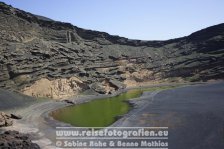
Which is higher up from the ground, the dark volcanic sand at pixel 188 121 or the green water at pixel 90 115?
the dark volcanic sand at pixel 188 121

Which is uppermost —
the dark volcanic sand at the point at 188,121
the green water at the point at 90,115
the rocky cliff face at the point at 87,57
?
the rocky cliff face at the point at 87,57

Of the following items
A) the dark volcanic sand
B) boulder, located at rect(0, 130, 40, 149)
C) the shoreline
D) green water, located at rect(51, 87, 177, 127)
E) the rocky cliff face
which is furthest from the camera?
the rocky cliff face

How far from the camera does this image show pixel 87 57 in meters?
88.7

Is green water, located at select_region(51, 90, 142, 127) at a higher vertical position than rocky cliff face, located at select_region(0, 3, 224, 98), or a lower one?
lower

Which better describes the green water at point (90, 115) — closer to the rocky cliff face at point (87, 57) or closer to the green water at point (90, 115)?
the green water at point (90, 115)

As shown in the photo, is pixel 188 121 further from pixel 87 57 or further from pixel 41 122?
pixel 87 57

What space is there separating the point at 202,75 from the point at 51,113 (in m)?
51.7

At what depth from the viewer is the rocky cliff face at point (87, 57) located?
7044 centimetres

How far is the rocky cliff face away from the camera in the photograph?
7044 centimetres

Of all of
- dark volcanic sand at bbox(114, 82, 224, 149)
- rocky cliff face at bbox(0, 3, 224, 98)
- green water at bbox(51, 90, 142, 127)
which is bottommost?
green water at bbox(51, 90, 142, 127)

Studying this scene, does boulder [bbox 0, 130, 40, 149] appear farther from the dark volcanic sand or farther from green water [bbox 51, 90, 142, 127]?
the dark volcanic sand

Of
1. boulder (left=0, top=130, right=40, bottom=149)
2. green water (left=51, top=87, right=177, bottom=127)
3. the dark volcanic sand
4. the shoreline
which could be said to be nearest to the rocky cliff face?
the shoreline

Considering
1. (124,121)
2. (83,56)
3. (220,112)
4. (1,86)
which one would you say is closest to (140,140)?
(124,121)

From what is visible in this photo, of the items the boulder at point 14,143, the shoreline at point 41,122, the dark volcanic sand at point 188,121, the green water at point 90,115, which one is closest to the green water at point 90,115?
the green water at point 90,115
